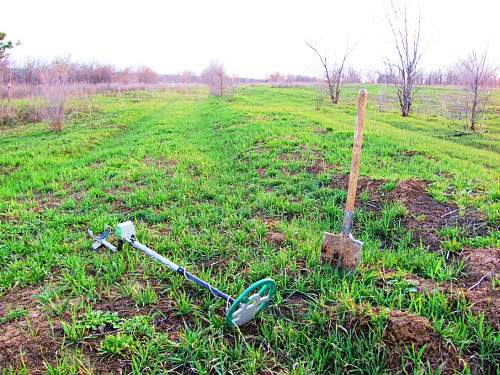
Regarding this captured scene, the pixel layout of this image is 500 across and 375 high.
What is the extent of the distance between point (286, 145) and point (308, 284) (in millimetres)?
5580

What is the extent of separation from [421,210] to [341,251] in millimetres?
1833

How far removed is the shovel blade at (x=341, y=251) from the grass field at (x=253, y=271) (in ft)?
0.27

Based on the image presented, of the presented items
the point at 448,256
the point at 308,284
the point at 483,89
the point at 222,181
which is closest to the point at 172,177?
the point at 222,181

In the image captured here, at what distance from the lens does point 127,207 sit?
4777mm

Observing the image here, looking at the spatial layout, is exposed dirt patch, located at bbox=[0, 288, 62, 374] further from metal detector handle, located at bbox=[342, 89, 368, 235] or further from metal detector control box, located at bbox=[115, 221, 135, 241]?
metal detector handle, located at bbox=[342, 89, 368, 235]

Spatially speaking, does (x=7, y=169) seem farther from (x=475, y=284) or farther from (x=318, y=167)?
(x=475, y=284)

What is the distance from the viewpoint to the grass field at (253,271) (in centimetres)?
205

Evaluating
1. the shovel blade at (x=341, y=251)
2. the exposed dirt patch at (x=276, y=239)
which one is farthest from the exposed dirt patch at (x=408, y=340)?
the exposed dirt patch at (x=276, y=239)

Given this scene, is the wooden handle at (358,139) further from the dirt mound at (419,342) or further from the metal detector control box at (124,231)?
the metal detector control box at (124,231)

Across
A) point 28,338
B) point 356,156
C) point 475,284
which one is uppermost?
point 356,156

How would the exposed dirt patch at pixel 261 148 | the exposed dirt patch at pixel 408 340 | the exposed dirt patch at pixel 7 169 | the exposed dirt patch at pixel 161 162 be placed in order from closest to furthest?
1. the exposed dirt patch at pixel 408 340
2. the exposed dirt patch at pixel 7 169
3. the exposed dirt patch at pixel 161 162
4. the exposed dirt patch at pixel 261 148

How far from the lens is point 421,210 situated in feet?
13.4

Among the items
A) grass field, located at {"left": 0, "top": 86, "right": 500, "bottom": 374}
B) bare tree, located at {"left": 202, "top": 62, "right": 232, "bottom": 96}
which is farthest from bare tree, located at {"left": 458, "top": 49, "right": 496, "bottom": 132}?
bare tree, located at {"left": 202, "top": 62, "right": 232, "bottom": 96}

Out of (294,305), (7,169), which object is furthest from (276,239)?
(7,169)
